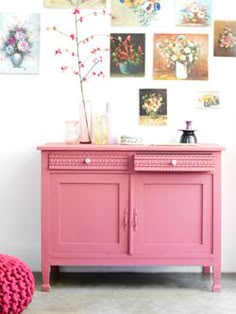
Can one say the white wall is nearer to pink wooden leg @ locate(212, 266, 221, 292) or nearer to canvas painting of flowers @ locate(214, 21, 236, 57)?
canvas painting of flowers @ locate(214, 21, 236, 57)

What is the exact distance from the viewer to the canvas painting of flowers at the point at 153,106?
425 cm

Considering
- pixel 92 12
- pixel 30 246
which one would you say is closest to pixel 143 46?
pixel 92 12

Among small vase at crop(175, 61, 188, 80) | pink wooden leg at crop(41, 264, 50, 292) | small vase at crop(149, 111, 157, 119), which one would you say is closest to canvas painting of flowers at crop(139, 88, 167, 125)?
small vase at crop(149, 111, 157, 119)

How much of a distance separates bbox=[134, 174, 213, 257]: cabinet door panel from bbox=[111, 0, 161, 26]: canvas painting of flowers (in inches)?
45.7

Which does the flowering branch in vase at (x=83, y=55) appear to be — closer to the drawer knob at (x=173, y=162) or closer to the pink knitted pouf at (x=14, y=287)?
the drawer knob at (x=173, y=162)

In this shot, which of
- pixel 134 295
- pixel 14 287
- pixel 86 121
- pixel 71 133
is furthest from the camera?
Answer: pixel 86 121

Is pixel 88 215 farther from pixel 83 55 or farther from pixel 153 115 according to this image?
pixel 83 55

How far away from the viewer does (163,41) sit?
4.25 metres

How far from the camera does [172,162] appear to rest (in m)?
3.74

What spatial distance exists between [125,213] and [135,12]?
140cm

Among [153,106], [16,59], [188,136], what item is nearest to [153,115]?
[153,106]

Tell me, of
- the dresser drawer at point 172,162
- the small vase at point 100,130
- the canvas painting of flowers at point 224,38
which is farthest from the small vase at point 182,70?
the dresser drawer at point 172,162

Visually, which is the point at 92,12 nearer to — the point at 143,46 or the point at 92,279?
the point at 143,46

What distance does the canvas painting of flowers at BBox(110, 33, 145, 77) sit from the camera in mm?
4234
